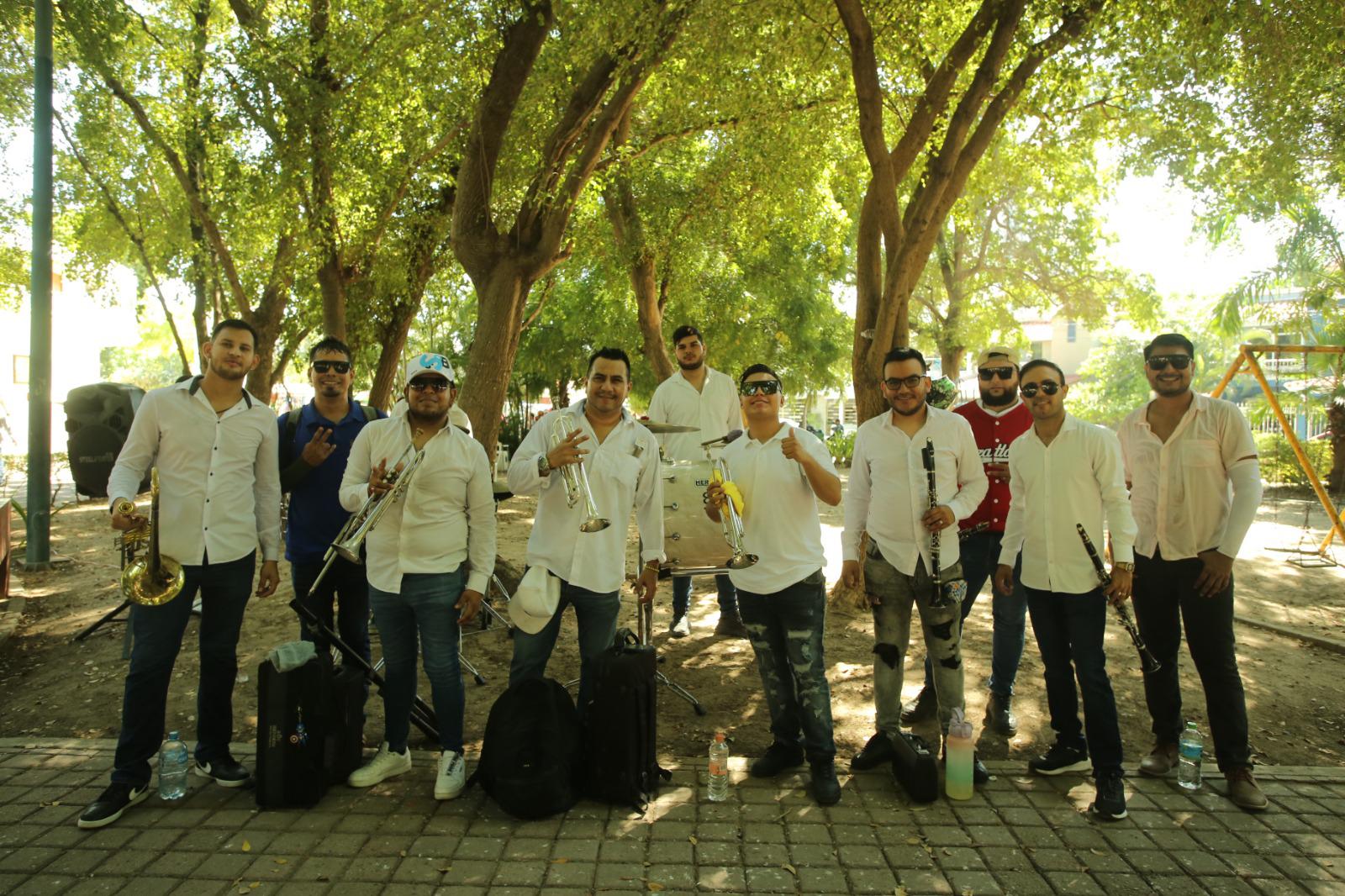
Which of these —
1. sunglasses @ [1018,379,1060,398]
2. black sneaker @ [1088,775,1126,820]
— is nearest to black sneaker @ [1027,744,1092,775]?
black sneaker @ [1088,775,1126,820]

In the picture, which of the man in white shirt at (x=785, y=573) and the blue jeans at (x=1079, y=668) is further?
the man in white shirt at (x=785, y=573)

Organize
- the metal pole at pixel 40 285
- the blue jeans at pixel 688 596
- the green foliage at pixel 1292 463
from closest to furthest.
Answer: the blue jeans at pixel 688 596 → the metal pole at pixel 40 285 → the green foliage at pixel 1292 463

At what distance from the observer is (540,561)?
4410 mm

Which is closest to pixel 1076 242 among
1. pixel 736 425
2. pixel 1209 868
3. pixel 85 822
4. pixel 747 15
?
pixel 747 15

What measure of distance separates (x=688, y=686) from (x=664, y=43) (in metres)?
6.14

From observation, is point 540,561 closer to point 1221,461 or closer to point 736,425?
point 736,425

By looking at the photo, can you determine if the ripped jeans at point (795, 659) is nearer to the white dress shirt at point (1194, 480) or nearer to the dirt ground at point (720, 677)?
the dirt ground at point (720, 677)

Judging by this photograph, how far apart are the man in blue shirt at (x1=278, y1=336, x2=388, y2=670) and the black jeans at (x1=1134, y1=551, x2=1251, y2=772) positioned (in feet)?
13.9

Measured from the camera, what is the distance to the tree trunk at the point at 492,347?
334 inches

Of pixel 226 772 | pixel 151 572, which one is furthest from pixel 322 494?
pixel 226 772

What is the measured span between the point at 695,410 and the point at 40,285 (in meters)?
7.59

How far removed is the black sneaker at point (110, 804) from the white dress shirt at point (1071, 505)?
4.48 metres

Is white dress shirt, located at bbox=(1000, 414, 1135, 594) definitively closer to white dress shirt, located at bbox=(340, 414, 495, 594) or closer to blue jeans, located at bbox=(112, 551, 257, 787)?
white dress shirt, located at bbox=(340, 414, 495, 594)

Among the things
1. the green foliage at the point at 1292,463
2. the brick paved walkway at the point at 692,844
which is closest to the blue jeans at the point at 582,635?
the brick paved walkway at the point at 692,844
